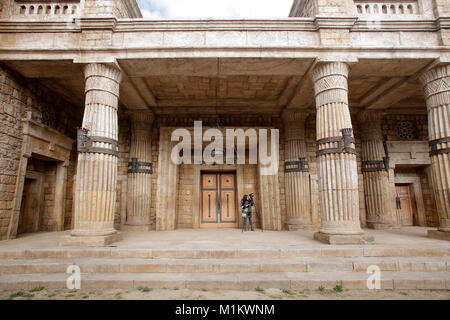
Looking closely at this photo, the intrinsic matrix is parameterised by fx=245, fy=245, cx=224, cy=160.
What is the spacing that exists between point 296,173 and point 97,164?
629 centimetres

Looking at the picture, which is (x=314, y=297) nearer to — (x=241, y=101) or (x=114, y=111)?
(x=114, y=111)

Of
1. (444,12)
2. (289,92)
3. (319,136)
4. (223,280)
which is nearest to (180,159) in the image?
(289,92)

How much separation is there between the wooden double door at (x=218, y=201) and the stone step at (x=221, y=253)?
4.98 m

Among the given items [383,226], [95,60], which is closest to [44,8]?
[95,60]

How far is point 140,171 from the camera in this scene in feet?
28.6

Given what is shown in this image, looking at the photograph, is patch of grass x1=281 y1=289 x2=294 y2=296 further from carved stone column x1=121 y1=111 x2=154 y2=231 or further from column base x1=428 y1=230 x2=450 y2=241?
carved stone column x1=121 y1=111 x2=154 y2=231

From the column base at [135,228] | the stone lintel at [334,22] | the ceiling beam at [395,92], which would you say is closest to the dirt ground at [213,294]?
the column base at [135,228]

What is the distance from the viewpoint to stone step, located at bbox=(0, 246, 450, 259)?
459 centimetres

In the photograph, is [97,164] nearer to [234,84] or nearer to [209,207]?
[234,84]

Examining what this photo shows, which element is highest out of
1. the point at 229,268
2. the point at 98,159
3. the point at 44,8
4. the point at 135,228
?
the point at 44,8

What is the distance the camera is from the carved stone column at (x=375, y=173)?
862cm

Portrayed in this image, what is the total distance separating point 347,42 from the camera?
5875mm

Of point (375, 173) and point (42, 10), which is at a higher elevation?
point (42, 10)
